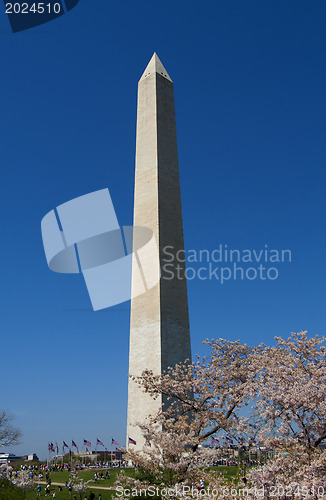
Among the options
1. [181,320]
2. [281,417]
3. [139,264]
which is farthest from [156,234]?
[281,417]

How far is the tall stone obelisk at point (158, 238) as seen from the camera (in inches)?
1314

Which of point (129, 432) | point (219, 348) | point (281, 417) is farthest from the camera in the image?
point (129, 432)

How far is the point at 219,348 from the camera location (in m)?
23.9

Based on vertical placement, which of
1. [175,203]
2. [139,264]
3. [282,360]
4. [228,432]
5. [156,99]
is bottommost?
[228,432]

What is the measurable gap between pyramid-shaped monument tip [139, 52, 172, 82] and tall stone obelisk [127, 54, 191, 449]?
0.11 m

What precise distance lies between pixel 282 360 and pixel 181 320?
16698mm

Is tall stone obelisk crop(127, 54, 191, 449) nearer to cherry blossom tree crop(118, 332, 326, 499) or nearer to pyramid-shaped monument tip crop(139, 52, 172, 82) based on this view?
pyramid-shaped monument tip crop(139, 52, 172, 82)

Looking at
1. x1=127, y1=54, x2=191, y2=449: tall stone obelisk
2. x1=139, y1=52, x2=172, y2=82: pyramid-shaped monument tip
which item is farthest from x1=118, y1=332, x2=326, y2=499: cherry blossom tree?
x1=139, y1=52, x2=172, y2=82: pyramid-shaped monument tip

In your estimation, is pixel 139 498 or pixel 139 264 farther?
pixel 139 264

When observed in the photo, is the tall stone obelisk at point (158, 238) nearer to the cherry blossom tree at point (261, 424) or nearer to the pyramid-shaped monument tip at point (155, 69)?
the pyramid-shaped monument tip at point (155, 69)

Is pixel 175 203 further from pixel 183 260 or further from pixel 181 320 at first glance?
pixel 181 320

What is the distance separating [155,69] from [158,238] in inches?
605

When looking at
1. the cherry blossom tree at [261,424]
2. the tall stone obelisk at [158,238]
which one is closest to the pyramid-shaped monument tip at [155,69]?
the tall stone obelisk at [158,238]

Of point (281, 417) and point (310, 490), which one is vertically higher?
point (281, 417)
